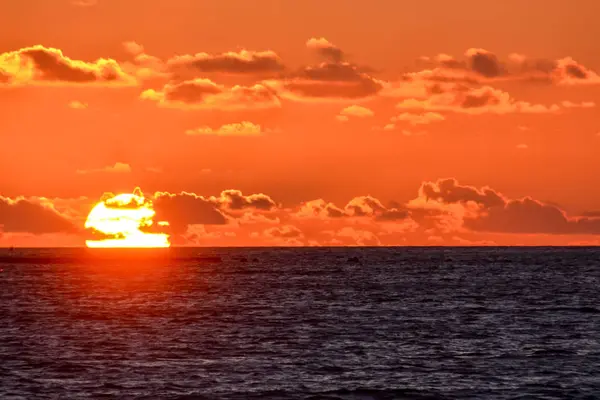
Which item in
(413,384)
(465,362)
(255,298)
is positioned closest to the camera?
(413,384)

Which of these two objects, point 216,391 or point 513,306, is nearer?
point 216,391

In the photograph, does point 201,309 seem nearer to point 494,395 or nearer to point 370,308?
point 370,308

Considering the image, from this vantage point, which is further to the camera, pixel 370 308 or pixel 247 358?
pixel 370 308

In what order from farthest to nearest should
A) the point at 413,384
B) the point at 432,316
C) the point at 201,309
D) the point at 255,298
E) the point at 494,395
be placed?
the point at 255,298 → the point at 201,309 → the point at 432,316 → the point at 413,384 → the point at 494,395

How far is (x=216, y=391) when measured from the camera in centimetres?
5272

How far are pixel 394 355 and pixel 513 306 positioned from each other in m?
45.7

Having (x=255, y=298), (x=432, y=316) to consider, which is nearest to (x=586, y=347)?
(x=432, y=316)

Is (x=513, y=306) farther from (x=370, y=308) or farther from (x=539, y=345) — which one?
(x=539, y=345)

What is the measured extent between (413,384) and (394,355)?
1113cm

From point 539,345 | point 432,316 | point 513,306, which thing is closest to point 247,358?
point 539,345

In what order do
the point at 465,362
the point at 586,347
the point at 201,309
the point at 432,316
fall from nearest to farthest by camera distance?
1. the point at 465,362
2. the point at 586,347
3. the point at 432,316
4. the point at 201,309

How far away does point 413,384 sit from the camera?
55.0 m

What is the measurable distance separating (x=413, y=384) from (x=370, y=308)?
52.5m

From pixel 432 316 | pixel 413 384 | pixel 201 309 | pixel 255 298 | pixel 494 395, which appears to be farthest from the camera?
pixel 255 298
